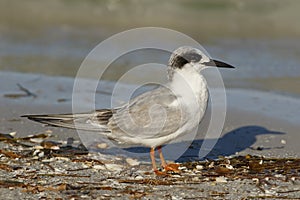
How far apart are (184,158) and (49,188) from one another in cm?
167

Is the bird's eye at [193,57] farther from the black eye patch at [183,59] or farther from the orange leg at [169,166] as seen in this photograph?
the orange leg at [169,166]

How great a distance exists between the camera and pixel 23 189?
4.69 metres

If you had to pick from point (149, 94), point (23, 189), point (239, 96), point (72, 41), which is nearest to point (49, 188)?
point (23, 189)

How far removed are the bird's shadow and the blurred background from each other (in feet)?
6.01

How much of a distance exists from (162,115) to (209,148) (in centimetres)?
102

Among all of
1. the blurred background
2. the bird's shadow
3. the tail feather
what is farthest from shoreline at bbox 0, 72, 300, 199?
the blurred background

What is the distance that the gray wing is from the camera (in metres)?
5.47

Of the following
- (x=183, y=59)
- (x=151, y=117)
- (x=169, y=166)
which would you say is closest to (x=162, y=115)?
(x=151, y=117)

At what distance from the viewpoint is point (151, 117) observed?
18.2ft

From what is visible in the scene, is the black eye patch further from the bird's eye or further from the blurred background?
the blurred background

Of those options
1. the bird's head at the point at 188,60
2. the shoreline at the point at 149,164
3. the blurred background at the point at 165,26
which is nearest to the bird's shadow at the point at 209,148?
the shoreline at the point at 149,164

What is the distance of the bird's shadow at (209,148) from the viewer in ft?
20.1

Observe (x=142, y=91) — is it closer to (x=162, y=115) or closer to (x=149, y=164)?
(x=149, y=164)

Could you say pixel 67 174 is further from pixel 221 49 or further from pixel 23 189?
pixel 221 49
